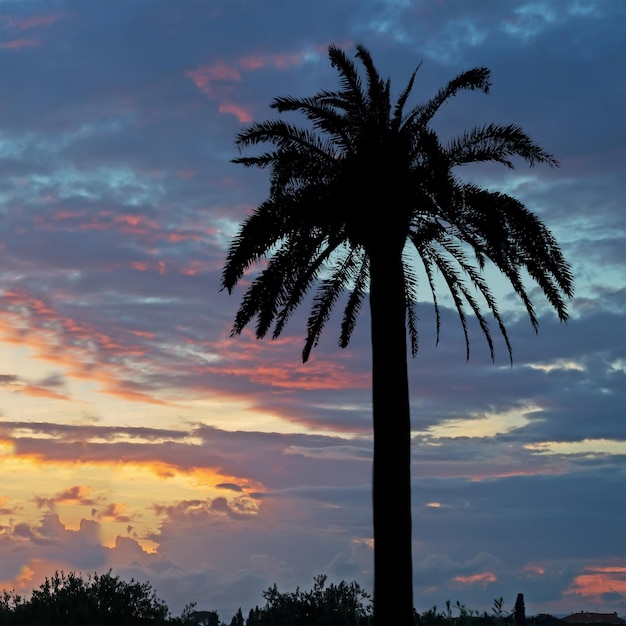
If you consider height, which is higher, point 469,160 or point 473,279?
point 469,160

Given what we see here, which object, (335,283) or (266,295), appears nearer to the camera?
(266,295)

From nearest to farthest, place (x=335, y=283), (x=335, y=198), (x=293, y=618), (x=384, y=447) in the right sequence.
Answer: (x=384, y=447) < (x=335, y=198) < (x=335, y=283) < (x=293, y=618)

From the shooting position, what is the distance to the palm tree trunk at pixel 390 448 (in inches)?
766

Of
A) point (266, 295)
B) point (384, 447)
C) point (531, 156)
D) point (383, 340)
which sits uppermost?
point (531, 156)

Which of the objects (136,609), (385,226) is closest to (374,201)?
(385,226)

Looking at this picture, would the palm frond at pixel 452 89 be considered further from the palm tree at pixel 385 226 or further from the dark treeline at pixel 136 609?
the dark treeline at pixel 136 609

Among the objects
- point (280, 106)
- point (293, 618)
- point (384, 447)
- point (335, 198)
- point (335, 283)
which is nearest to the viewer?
point (384, 447)

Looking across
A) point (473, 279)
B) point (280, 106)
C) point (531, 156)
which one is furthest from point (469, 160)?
point (280, 106)

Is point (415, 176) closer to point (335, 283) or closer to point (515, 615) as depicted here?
point (335, 283)

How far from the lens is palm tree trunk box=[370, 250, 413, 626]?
1945 centimetres

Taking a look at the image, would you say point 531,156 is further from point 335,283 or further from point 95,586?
point 95,586

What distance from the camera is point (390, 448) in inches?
791

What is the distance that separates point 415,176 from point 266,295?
15.0 feet

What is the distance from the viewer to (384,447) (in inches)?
793
